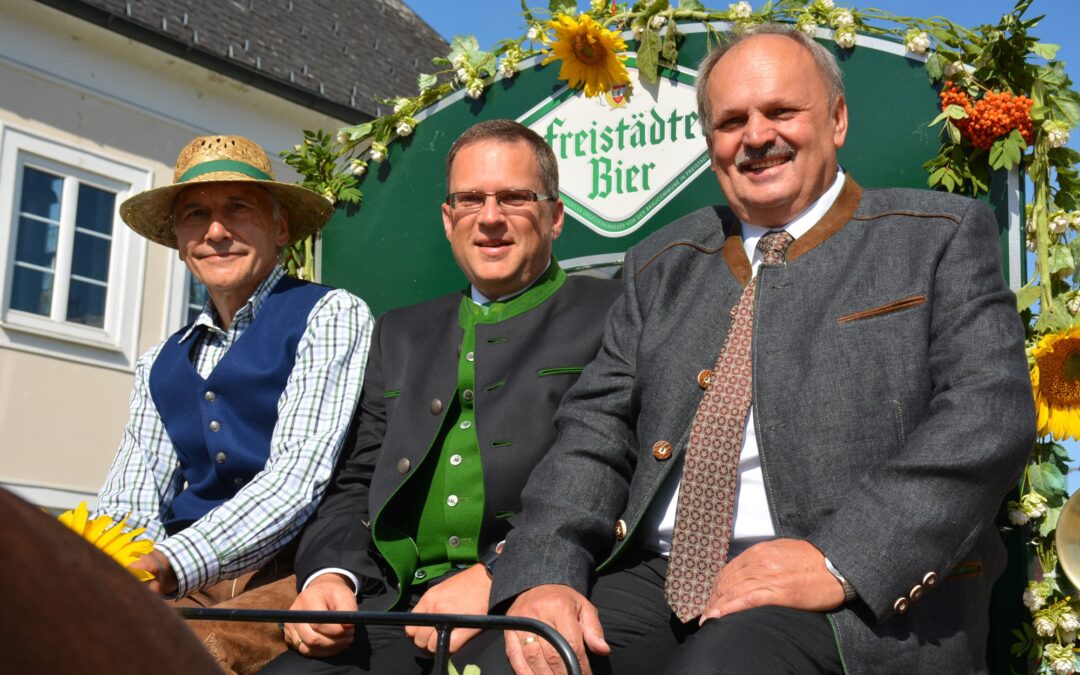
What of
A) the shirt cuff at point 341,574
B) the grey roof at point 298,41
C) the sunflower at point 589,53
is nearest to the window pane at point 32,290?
the grey roof at point 298,41

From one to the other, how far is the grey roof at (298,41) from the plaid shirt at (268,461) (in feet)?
25.1

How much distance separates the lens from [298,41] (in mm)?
12617

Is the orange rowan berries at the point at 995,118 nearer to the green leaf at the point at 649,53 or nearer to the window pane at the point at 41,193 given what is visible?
the green leaf at the point at 649,53

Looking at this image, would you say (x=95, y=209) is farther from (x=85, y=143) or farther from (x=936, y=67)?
(x=936, y=67)

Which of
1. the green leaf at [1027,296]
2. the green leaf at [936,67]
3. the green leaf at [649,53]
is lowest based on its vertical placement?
the green leaf at [1027,296]

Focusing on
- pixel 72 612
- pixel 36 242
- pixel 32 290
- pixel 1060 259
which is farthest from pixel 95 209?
pixel 72 612

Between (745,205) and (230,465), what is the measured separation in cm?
152

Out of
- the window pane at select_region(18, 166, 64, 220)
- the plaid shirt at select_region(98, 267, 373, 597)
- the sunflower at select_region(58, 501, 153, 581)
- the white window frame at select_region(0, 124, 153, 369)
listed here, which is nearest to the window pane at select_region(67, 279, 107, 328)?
the white window frame at select_region(0, 124, 153, 369)

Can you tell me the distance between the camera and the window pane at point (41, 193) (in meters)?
10.1

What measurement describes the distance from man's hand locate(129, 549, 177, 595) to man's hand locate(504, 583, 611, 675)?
94 cm

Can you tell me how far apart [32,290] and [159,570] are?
26.1ft

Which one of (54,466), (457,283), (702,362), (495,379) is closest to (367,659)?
(495,379)

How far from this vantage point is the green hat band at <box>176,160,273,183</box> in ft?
11.7

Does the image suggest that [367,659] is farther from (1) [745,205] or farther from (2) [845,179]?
(2) [845,179]
